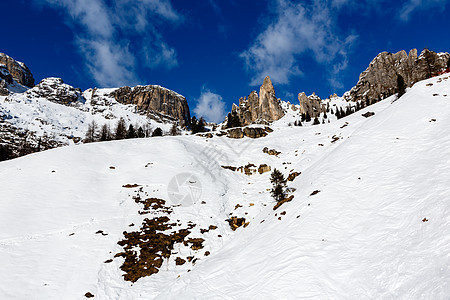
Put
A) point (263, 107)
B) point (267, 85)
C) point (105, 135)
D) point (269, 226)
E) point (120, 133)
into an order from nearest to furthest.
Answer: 1. point (269, 226)
2. point (105, 135)
3. point (120, 133)
4. point (263, 107)
5. point (267, 85)

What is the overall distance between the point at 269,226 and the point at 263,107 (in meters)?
174

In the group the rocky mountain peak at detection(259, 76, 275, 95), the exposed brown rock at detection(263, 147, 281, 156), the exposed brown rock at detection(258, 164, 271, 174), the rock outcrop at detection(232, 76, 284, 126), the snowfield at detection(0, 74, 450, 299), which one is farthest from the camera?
the rocky mountain peak at detection(259, 76, 275, 95)

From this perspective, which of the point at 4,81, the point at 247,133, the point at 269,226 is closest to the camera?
the point at 269,226

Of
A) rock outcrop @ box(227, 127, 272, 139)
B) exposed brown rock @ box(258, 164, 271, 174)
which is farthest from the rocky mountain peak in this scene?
exposed brown rock @ box(258, 164, 271, 174)

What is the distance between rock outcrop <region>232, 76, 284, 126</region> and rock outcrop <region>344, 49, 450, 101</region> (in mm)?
73602

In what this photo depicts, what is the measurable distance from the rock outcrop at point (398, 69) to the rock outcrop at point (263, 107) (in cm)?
7360

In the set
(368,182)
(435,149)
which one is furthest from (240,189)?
(435,149)

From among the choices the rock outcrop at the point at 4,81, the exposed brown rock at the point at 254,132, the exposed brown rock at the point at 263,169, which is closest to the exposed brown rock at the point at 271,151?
the exposed brown rock at the point at 263,169

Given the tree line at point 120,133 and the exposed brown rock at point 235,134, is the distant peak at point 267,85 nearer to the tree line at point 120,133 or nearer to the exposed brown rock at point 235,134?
the tree line at point 120,133

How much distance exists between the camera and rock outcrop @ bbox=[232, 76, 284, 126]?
18138 cm

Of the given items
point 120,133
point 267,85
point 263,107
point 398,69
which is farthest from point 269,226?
point 398,69

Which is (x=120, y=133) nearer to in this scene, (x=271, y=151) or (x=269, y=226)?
(x=271, y=151)

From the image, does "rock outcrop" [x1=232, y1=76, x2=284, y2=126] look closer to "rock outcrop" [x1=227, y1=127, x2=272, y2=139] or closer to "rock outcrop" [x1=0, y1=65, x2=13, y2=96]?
"rock outcrop" [x1=227, y1=127, x2=272, y2=139]

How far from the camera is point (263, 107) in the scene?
183625mm
